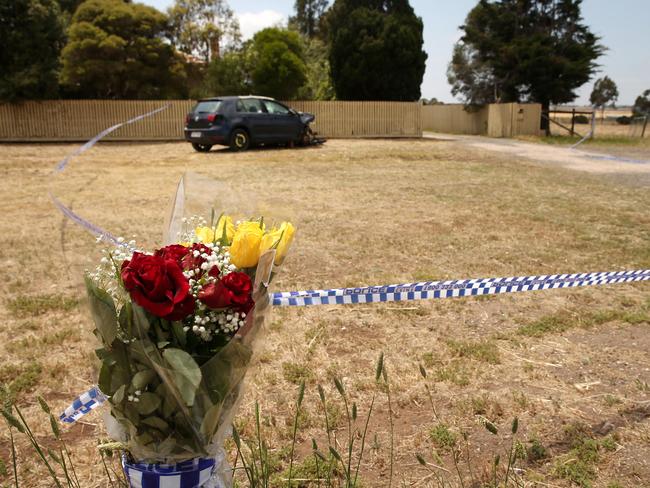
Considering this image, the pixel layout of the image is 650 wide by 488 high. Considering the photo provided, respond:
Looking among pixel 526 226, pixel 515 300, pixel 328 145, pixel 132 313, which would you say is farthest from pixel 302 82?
pixel 132 313

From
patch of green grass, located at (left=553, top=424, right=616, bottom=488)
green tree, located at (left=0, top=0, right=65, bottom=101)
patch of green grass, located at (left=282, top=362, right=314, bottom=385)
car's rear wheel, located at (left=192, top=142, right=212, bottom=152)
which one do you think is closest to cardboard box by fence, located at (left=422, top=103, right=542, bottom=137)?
car's rear wheel, located at (left=192, top=142, right=212, bottom=152)

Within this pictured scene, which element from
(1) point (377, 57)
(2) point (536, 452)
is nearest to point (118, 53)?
(1) point (377, 57)

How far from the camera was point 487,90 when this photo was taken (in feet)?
113

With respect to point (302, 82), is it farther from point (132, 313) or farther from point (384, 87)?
point (132, 313)

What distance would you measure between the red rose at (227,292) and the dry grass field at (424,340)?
40 cm

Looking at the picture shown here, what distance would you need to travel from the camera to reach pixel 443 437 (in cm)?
288

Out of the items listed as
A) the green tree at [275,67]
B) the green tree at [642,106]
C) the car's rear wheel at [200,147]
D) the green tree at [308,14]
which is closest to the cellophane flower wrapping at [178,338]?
the car's rear wheel at [200,147]

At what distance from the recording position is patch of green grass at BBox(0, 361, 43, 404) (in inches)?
131

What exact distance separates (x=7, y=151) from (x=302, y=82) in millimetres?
12810

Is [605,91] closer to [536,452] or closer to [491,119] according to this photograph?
[491,119]

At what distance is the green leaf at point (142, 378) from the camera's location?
5.04ft

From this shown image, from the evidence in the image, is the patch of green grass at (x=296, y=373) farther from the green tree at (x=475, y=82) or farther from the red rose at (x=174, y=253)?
the green tree at (x=475, y=82)

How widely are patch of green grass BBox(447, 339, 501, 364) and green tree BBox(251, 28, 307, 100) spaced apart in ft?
76.9

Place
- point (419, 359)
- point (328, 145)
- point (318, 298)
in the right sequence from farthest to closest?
point (328, 145) → point (419, 359) → point (318, 298)
